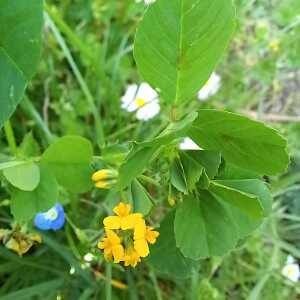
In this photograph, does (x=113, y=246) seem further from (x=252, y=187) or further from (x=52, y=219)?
(x=52, y=219)

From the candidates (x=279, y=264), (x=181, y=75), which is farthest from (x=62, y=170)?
(x=279, y=264)

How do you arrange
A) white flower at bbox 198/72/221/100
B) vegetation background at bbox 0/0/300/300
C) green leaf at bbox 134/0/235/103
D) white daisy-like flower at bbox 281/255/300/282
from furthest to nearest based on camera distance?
white flower at bbox 198/72/221/100
white daisy-like flower at bbox 281/255/300/282
vegetation background at bbox 0/0/300/300
green leaf at bbox 134/0/235/103

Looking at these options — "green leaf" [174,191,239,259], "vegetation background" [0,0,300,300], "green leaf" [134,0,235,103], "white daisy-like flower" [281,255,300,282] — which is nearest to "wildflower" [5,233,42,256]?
"vegetation background" [0,0,300,300]

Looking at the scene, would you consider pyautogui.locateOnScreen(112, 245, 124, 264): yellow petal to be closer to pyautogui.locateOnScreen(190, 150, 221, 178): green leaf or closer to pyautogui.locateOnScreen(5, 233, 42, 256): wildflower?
pyautogui.locateOnScreen(190, 150, 221, 178): green leaf

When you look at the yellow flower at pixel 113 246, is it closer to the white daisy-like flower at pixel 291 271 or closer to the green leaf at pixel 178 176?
the green leaf at pixel 178 176

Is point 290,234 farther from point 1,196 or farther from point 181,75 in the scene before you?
point 181,75

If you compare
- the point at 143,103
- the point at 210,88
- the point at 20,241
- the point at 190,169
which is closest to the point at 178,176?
the point at 190,169
